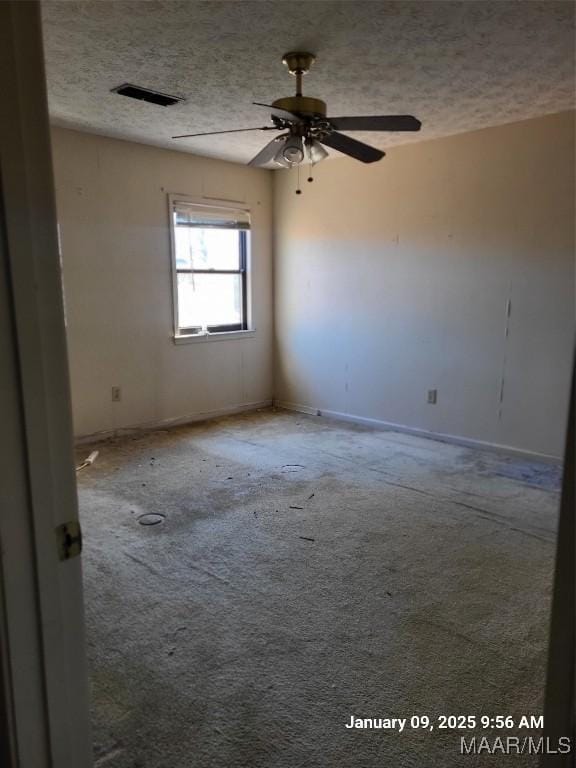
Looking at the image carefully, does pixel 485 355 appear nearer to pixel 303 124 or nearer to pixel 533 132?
pixel 533 132

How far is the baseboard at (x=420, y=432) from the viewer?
424 centimetres

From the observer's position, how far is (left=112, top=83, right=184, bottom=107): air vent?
330 cm

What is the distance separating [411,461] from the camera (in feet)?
13.8

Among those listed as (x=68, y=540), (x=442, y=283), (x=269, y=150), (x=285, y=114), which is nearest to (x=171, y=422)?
(x=442, y=283)

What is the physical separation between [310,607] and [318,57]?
277cm

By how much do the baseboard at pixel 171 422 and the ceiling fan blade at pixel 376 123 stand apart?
3.27m

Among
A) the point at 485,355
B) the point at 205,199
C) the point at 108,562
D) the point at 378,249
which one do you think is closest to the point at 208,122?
the point at 205,199

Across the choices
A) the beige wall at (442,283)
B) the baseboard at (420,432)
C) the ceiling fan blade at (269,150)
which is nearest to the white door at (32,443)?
the ceiling fan blade at (269,150)

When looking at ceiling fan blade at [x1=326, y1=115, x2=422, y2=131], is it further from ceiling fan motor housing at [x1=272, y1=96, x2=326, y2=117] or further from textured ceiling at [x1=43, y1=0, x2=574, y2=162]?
textured ceiling at [x1=43, y1=0, x2=574, y2=162]

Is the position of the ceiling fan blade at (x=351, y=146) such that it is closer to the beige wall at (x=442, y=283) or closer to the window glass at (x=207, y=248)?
the beige wall at (x=442, y=283)

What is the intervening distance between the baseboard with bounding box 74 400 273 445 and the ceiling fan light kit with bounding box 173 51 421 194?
2.87 m

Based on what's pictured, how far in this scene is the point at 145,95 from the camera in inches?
135

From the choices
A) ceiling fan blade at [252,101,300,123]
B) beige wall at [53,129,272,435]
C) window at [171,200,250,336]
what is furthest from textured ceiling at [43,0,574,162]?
window at [171,200,250,336]

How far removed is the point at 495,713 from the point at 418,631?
0.44 metres
